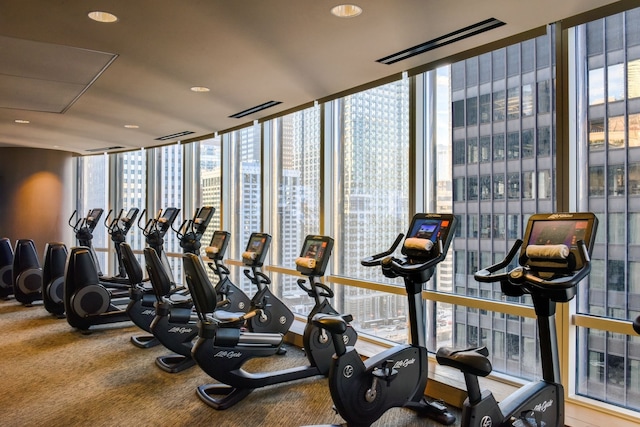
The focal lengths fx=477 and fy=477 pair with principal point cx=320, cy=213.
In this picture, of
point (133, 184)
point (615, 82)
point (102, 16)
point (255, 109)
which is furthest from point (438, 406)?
point (133, 184)

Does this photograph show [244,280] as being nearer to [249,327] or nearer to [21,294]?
[249,327]

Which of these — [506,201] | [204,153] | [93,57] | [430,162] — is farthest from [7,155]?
[506,201]

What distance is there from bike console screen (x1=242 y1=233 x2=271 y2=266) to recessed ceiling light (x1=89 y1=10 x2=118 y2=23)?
2679 mm

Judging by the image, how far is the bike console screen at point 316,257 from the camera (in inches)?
166

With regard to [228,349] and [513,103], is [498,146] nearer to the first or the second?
[513,103]

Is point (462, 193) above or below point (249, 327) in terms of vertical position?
above

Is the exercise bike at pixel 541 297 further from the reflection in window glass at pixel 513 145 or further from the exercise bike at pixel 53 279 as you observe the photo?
the exercise bike at pixel 53 279

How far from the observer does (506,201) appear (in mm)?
3824

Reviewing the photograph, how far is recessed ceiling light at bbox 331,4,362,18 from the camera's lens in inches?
118

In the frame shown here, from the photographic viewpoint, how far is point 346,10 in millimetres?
3068

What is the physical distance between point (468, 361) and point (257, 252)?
10.8 ft

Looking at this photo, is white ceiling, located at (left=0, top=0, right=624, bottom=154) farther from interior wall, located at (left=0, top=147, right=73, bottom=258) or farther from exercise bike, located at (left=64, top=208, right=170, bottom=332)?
interior wall, located at (left=0, top=147, right=73, bottom=258)

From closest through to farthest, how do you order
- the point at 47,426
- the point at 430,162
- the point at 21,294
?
the point at 47,426 → the point at 430,162 → the point at 21,294

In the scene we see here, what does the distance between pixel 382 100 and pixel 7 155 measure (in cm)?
817
